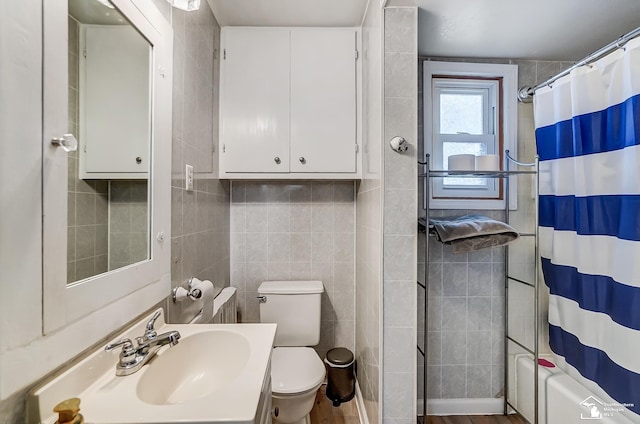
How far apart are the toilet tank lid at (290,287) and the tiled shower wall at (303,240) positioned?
115mm

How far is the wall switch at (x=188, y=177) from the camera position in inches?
46.2

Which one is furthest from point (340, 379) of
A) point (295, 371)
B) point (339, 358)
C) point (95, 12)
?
point (95, 12)

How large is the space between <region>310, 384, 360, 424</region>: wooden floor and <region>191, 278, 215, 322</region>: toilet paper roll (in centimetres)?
94

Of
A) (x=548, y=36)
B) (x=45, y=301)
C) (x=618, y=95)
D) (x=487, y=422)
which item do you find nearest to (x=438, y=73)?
(x=548, y=36)

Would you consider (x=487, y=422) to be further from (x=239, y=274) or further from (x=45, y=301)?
(x=45, y=301)

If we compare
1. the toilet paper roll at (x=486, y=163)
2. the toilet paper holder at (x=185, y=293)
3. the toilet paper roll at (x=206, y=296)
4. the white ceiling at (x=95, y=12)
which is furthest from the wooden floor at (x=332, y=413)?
the white ceiling at (x=95, y=12)

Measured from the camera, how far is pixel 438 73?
5.32ft

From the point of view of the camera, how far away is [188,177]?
47.0 inches

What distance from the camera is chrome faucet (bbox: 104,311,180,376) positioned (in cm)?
68

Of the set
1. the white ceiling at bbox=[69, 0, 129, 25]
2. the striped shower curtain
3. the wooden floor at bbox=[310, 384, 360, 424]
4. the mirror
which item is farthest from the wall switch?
the striped shower curtain

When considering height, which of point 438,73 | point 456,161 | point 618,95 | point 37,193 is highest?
point 438,73

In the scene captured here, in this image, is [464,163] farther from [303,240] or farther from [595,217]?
[303,240]

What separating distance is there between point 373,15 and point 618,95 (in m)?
1.14

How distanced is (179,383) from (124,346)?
25cm
